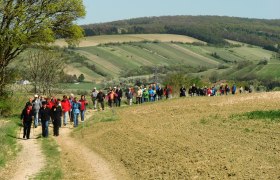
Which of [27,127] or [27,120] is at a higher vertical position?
[27,120]

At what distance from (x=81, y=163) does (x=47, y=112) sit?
793 centimetres

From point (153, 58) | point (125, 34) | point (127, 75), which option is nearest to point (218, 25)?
point (125, 34)

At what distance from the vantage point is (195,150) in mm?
19219

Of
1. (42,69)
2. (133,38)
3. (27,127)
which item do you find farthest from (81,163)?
(133,38)

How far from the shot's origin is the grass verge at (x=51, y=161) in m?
18.0

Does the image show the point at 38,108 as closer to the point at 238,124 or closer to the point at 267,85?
the point at 238,124

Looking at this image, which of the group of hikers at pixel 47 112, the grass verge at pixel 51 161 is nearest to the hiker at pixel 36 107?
the group of hikers at pixel 47 112

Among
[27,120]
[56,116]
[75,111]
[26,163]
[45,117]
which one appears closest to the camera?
[26,163]

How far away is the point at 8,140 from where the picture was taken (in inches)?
961

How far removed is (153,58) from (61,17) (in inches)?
3138

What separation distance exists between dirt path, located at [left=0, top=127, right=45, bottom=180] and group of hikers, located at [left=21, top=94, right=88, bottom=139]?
1.35 metres

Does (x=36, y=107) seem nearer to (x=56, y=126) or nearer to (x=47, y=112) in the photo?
(x=47, y=112)

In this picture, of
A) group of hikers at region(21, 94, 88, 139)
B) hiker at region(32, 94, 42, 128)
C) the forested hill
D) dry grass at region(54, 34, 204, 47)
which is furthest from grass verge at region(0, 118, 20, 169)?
the forested hill

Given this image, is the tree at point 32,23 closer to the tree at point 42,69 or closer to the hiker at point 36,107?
the hiker at point 36,107
